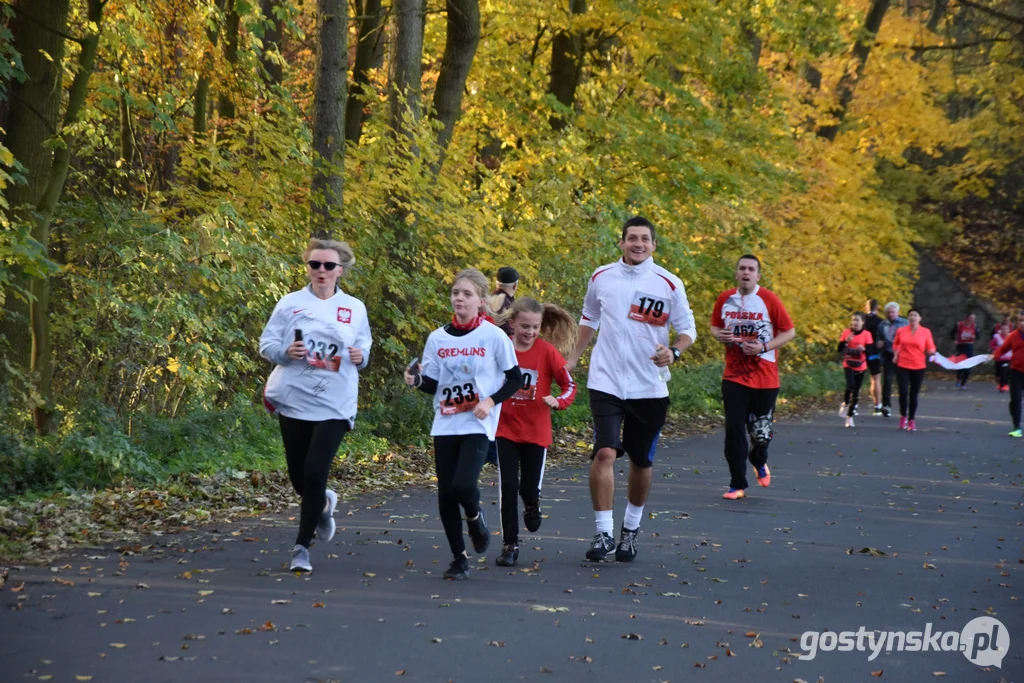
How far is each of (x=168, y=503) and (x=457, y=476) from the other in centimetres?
357

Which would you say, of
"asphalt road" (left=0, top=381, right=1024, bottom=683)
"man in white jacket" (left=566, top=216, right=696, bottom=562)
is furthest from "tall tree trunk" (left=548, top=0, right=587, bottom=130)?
"man in white jacket" (left=566, top=216, right=696, bottom=562)

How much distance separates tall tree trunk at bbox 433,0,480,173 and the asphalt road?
8.00 meters

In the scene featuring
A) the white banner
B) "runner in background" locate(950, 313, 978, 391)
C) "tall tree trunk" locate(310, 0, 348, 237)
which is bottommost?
the white banner

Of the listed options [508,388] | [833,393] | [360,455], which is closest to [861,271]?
[833,393]

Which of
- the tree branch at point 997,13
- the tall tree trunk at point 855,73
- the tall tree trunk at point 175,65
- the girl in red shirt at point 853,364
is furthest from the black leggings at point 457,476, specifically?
the tall tree trunk at point 855,73

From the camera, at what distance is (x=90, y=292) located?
1326 cm

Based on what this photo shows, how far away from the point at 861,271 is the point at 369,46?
14.9 meters

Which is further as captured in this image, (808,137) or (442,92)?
(808,137)

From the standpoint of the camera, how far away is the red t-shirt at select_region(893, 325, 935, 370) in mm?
22188

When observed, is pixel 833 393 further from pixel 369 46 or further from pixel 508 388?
pixel 508 388

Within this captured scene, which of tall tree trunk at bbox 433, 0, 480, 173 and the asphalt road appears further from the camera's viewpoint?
tall tree trunk at bbox 433, 0, 480, 173

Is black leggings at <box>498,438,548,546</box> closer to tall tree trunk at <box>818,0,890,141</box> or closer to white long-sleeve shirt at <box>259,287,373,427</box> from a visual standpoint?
white long-sleeve shirt at <box>259,287,373,427</box>

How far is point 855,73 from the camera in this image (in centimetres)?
3669

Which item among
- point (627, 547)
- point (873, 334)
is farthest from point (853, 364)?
point (627, 547)
